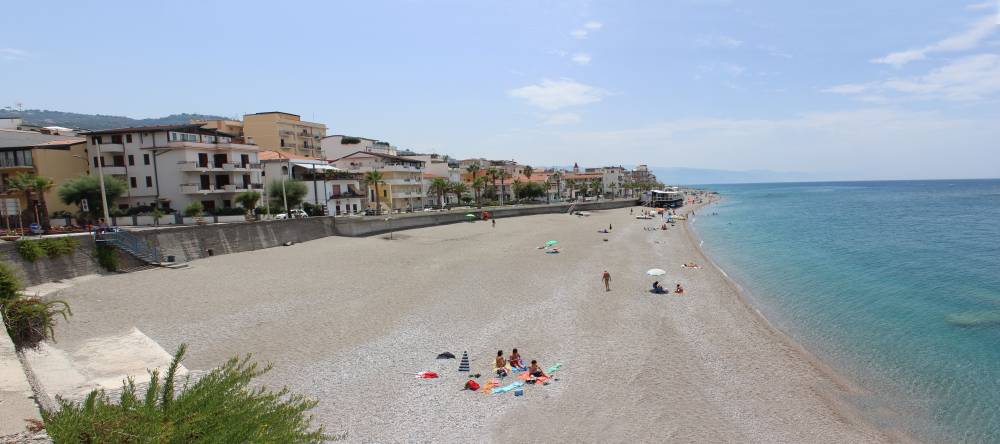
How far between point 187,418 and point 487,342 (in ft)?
45.5

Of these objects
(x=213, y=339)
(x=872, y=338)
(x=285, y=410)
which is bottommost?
(x=872, y=338)

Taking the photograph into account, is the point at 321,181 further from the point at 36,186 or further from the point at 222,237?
the point at 36,186

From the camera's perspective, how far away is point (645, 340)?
19844 mm

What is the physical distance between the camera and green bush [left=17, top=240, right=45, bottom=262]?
24.4 meters

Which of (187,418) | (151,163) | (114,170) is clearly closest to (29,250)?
(151,163)

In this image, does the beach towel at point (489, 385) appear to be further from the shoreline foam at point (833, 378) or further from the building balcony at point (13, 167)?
the building balcony at point (13, 167)

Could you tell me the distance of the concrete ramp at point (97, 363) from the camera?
40.2ft

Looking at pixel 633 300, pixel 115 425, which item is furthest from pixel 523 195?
pixel 115 425

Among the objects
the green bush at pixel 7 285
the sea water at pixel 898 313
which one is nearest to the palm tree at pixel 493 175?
the sea water at pixel 898 313

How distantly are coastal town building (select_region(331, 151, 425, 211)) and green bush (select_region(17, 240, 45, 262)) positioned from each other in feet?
132

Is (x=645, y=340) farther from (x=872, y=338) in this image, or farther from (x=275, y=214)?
(x=275, y=214)

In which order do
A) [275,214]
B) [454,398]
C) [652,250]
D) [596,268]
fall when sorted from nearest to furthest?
[454,398] → [596,268] → [652,250] → [275,214]

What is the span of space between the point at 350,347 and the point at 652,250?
108ft

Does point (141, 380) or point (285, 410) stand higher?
point (285, 410)
